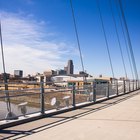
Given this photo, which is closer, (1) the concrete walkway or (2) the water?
(1) the concrete walkway

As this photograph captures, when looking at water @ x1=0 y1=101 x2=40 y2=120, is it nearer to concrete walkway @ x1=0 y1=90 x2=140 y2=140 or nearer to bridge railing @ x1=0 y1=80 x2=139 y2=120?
bridge railing @ x1=0 y1=80 x2=139 y2=120

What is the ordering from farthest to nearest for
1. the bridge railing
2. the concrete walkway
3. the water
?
the bridge railing → the water → the concrete walkway

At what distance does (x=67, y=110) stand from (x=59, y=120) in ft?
7.75

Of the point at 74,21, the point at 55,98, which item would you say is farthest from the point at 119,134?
the point at 74,21

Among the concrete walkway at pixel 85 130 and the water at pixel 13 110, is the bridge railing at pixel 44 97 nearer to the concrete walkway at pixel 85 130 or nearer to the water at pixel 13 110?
the water at pixel 13 110

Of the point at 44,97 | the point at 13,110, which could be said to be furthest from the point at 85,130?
the point at 44,97

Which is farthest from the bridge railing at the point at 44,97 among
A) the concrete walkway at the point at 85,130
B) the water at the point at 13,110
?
the concrete walkway at the point at 85,130

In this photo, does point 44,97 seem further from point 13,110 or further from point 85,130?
point 85,130

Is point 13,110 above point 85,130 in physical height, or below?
above

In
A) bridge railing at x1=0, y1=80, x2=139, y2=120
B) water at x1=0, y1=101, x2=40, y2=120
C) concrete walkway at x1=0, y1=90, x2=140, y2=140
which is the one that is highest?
bridge railing at x1=0, y1=80, x2=139, y2=120

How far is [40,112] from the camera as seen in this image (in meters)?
9.09

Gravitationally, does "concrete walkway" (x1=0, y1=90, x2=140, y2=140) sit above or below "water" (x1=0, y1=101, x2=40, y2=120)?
below

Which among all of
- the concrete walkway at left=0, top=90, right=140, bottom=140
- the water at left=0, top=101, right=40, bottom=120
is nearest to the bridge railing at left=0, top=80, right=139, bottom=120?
the water at left=0, top=101, right=40, bottom=120

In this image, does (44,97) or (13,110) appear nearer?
(13,110)
